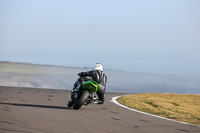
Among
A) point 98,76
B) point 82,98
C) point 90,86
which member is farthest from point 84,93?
point 98,76

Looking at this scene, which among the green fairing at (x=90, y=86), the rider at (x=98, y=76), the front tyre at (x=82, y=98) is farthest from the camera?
the rider at (x=98, y=76)

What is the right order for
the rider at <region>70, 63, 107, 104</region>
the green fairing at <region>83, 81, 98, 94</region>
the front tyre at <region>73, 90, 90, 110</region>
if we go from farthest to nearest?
1. the rider at <region>70, 63, 107, 104</region>
2. the green fairing at <region>83, 81, 98, 94</region>
3. the front tyre at <region>73, 90, 90, 110</region>

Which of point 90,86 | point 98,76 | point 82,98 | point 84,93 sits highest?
point 98,76

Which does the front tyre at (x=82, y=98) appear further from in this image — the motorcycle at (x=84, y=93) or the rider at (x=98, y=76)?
the rider at (x=98, y=76)

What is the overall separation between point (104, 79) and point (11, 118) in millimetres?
4384

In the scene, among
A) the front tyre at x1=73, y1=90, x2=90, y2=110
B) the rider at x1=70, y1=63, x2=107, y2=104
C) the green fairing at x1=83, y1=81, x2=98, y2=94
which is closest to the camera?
the front tyre at x1=73, y1=90, x2=90, y2=110

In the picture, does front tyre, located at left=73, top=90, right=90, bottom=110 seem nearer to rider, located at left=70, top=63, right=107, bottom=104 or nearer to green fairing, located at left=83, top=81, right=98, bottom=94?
green fairing, located at left=83, top=81, right=98, bottom=94

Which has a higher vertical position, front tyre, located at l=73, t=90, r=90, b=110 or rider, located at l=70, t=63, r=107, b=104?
rider, located at l=70, t=63, r=107, b=104

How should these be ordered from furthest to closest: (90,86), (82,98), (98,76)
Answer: (98,76) < (90,86) < (82,98)

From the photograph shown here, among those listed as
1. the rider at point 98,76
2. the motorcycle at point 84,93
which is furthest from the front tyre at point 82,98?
the rider at point 98,76

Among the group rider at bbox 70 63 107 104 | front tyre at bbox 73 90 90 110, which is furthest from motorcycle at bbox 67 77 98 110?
rider at bbox 70 63 107 104

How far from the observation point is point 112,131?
8.27m

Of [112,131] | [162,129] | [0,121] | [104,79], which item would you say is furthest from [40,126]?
[104,79]

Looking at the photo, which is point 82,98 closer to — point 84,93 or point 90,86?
point 84,93
